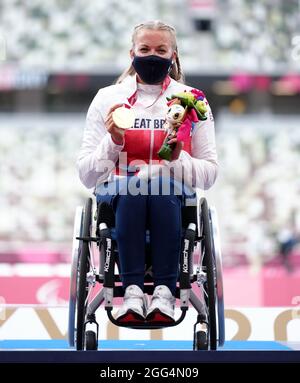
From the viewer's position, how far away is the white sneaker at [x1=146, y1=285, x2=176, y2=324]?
258 cm

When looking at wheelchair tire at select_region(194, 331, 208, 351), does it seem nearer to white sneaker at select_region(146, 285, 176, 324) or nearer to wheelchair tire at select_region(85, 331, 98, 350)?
white sneaker at select_region(146, 285, 176, 324)

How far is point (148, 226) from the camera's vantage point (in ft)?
8.80

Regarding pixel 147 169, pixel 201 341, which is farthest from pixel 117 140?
pixel 201 341

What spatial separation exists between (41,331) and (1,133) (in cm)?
1273

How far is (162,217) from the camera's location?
264 cm

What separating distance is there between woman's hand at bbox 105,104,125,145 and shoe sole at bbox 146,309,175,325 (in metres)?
0.50

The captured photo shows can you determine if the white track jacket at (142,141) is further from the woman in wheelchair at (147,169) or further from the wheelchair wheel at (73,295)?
the wheelchair wheel at (73,295)

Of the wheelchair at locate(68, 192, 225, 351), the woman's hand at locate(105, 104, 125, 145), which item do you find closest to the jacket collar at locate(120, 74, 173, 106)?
the woman's hand at locate(105, 104, 125, 145)

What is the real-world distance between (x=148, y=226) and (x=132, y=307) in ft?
0.84

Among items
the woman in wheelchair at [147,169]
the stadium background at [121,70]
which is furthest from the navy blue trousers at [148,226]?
the stadium background at [121,70]

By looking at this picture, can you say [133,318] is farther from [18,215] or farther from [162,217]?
[18,215]

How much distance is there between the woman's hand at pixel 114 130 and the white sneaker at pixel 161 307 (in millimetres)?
452

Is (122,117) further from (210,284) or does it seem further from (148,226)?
(210,284)

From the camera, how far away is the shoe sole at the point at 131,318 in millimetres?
2569
